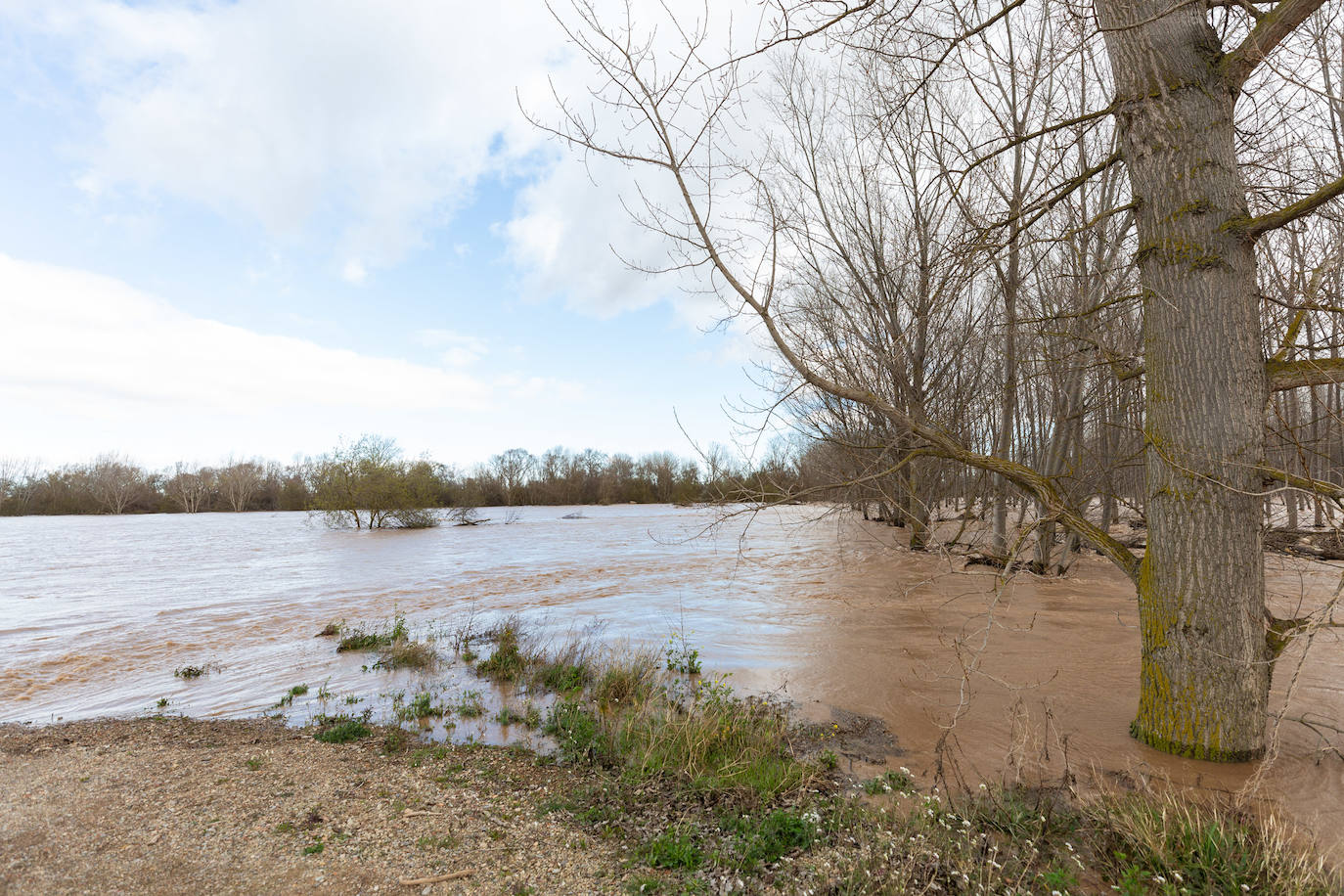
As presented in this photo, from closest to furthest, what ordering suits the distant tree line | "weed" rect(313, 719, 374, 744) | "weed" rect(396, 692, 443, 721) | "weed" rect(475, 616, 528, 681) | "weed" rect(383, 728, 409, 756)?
"weed" rect(383, 728, 409, 756), "weed" rect(313, 719, 374, 744), "weed" rect(396, 692, 443, 721), "weed" rect(475, 616, 528, 681), the distant tree line

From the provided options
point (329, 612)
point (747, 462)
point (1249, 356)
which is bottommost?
point (329, 612)

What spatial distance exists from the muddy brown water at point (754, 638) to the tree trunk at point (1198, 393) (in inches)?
21.2

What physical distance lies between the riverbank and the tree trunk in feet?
2.90

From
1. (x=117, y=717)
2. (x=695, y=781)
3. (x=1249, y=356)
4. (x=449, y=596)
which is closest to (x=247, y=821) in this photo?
(x=695, y=781)

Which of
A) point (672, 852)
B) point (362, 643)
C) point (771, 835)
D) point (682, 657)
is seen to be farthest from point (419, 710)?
point (771, 835)

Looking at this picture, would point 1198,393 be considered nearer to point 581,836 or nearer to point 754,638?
point 581,836

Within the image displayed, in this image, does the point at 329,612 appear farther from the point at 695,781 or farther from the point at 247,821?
the point at 695,781

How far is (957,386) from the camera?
17.1m

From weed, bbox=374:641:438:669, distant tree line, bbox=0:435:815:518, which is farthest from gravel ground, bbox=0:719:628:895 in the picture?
distant tree line, bbox=0:435:815:518

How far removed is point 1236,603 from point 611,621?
884cm

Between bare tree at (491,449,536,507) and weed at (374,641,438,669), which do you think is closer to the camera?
weed at (374,641,438,669)

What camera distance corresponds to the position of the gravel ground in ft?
11.6

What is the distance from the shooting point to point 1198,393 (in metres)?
4.26

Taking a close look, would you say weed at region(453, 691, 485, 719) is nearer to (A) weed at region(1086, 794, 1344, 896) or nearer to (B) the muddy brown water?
(B) the muddy brown water
